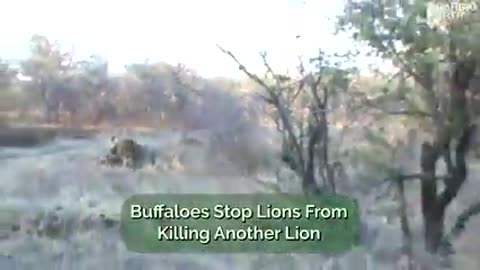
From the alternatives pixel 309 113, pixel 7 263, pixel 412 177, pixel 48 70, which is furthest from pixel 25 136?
pixel 412 177

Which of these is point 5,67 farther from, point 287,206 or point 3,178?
point 287,206

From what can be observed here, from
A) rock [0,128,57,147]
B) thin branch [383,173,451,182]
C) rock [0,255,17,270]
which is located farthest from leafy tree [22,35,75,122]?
thin branch [383,173,451,182]

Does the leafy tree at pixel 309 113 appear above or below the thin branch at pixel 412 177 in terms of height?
above

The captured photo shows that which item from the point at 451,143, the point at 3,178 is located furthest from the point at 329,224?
the point at 3,178

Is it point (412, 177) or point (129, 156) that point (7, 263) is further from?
point (412, 177)

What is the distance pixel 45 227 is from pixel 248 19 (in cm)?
57

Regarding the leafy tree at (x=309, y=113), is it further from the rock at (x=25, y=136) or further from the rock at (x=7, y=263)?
the rock at (x=7, y=263)

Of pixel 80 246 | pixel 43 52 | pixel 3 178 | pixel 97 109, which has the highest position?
pixel 43 52

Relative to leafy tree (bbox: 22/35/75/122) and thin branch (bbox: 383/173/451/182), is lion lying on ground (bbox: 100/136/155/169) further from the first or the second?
thin branch (bbox: 383/173/451/182)

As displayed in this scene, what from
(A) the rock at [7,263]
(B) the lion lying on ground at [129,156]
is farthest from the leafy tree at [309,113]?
(A) the rock at [7,263]

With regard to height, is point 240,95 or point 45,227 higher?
→ point 240,95

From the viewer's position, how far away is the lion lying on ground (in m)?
1.68

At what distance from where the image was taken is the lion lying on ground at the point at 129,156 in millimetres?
1677

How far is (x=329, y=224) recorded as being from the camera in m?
1.68
